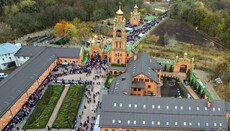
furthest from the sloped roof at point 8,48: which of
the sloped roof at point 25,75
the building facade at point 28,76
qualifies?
the sloped roof at point 25,75

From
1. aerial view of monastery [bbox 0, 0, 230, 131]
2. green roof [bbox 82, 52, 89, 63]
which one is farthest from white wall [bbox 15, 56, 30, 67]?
green roof [bbox 82, 52, 89, 63]

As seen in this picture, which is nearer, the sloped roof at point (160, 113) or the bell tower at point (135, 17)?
the sloped roof at point (160, 113)

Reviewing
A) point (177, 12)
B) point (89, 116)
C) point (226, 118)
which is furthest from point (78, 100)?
point (177, 12)

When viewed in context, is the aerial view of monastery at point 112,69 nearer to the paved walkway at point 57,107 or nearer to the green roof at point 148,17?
the paved walkway at point 57,107

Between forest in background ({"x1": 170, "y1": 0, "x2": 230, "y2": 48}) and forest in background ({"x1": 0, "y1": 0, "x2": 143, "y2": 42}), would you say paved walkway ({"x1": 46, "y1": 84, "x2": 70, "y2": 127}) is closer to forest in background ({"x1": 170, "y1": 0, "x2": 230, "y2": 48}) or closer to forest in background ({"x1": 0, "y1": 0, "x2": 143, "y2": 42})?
forest in background ({"x1": 0, "y1": 0, "x2": 143, "y2": 42})

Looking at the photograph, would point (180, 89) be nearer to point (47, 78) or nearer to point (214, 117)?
Answer: point (214, 117)

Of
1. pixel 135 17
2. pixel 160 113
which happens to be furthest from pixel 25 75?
pixel 135 17
